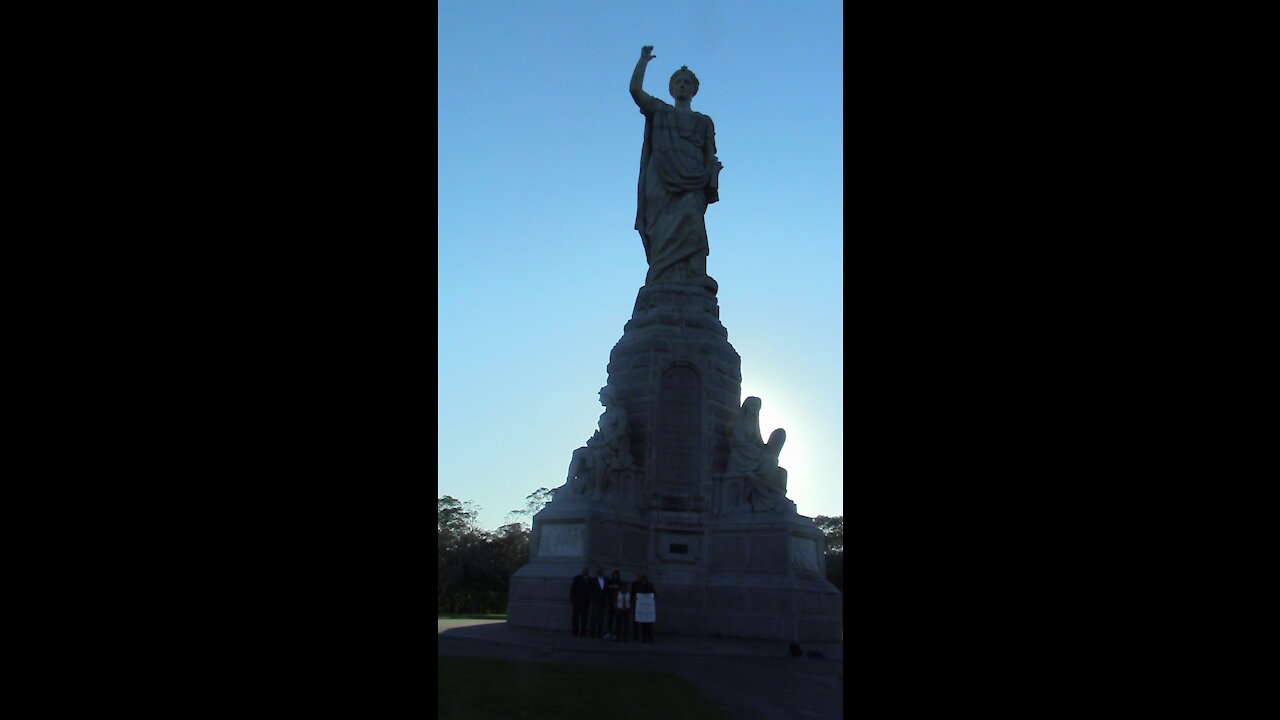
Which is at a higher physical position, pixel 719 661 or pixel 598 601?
pixel 598 601

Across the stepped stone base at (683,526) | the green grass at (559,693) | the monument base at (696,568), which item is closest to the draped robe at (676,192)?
the stepped stone base at (683,526)

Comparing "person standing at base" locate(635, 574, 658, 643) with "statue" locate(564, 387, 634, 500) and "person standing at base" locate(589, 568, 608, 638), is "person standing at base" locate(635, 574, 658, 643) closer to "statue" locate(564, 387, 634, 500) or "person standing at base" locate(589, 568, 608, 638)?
"person standing at base" locate(589, 568, 608, 638)

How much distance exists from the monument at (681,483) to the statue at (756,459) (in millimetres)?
25

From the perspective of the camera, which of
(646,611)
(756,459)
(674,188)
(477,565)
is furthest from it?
(477,565)

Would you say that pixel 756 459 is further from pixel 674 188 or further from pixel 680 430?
pixel 674 188

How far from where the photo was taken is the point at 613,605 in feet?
52.0

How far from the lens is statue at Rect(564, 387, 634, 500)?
60.9 ft

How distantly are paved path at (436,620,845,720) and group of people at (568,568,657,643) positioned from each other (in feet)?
1.39

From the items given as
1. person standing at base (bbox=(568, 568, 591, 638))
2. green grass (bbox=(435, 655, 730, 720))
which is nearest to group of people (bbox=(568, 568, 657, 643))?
person standing at base (bbox=(568, 568, 591, 638))

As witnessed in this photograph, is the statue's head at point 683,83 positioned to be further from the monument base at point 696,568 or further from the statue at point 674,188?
the monument base at point 696,568

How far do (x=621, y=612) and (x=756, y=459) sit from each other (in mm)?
4957

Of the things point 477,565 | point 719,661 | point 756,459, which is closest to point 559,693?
point 719,661
